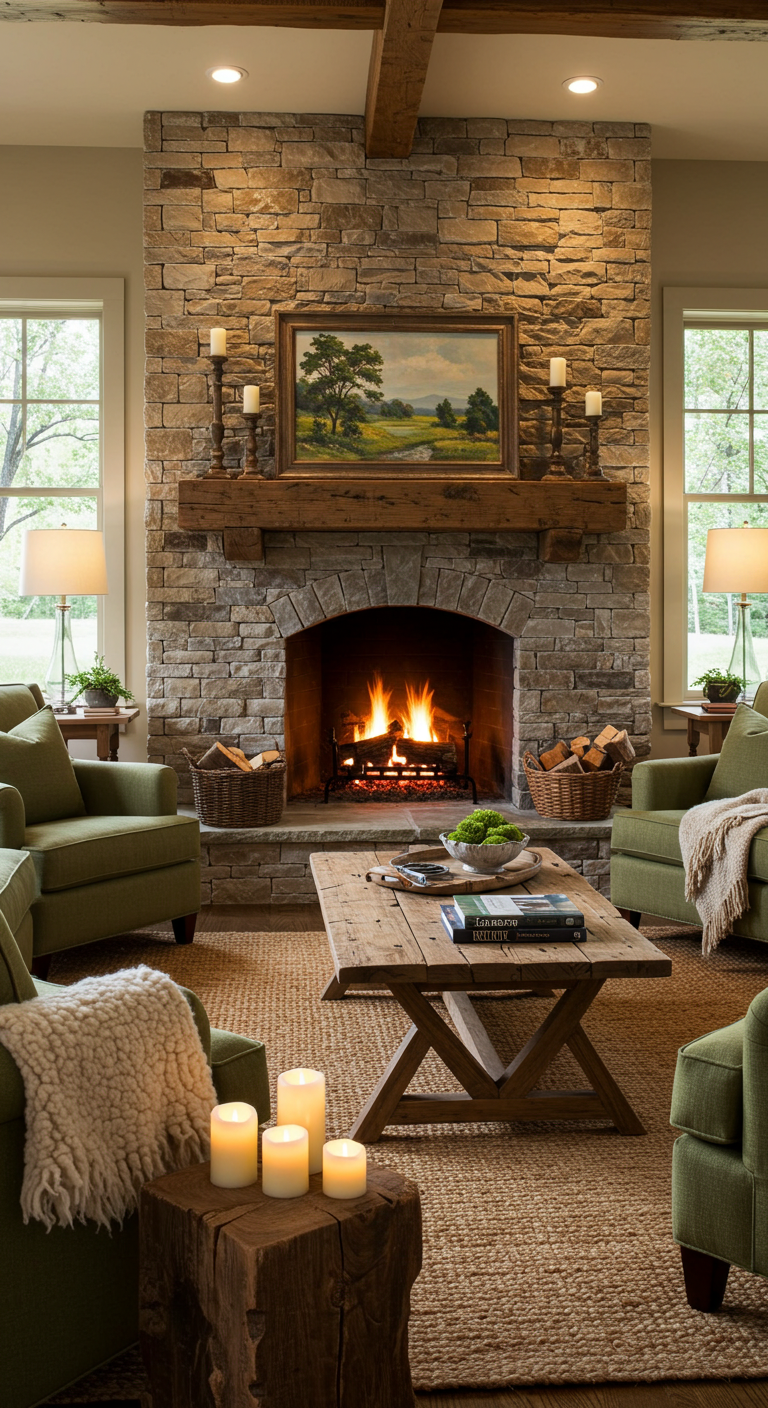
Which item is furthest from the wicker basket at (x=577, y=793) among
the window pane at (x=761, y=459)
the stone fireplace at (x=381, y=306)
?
the window pane at (x=761, y=459)

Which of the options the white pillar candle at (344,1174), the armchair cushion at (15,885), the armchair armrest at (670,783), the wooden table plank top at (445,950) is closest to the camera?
the white pillar candle at (344,1174)

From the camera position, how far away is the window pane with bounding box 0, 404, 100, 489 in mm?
5418

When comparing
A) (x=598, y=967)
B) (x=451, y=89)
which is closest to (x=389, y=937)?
(x=598, y=967)

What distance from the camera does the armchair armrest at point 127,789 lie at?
13.6 feet

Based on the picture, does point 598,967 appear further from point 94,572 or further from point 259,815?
point 94,572

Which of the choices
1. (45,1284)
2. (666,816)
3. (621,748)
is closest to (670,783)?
(666,816)

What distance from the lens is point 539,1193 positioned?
2.38m

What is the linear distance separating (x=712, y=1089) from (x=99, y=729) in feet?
10.8

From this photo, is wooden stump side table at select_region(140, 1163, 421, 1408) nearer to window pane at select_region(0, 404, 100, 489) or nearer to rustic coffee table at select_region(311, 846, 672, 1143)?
rustic coffee table at select_region(311, 846, 672, 1143)

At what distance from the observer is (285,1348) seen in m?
1.47

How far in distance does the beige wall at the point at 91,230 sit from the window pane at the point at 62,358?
209mm

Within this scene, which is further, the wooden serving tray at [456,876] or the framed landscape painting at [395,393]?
the framed landscape painting at [395,393]

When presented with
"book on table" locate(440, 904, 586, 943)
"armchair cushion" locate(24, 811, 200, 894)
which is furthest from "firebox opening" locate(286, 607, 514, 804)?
"book on table" locate(440, 904, 586, 943)

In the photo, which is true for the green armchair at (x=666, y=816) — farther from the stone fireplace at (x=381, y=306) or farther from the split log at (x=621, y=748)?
the stone fireplace at (x=381, y=306)
